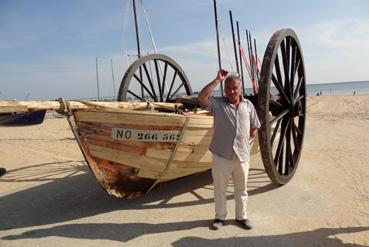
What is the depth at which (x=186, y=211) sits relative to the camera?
5055mm

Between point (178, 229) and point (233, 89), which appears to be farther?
point (178, 229)

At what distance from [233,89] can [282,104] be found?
2346 mm

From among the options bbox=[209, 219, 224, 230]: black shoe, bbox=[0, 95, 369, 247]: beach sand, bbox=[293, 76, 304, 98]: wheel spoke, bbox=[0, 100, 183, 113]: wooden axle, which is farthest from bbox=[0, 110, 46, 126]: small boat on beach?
bbox=[293, 76, 304, 98]: wheel spoke

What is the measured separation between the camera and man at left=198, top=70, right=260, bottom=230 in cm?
420

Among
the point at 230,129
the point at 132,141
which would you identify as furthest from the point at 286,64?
the point at 132,141

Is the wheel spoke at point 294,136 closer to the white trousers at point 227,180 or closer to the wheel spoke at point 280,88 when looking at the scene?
the wheel spoke at point 280,88

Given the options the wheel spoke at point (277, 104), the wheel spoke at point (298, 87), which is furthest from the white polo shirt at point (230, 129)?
the wheel spoke at point (298, 87)

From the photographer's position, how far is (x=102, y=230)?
452cm

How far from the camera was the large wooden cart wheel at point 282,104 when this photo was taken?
5.04 meters

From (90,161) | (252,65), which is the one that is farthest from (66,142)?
(90,161)

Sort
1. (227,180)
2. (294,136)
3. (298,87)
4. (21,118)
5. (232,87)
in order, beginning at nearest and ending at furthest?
(232,87), (227,180), (21,118), (294,136), (298,87)

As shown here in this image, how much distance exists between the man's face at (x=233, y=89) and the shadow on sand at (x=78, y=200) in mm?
1785

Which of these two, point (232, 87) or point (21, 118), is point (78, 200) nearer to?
point (21, 118)

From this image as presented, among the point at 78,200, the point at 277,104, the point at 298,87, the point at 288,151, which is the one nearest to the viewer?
the point at 78,200
